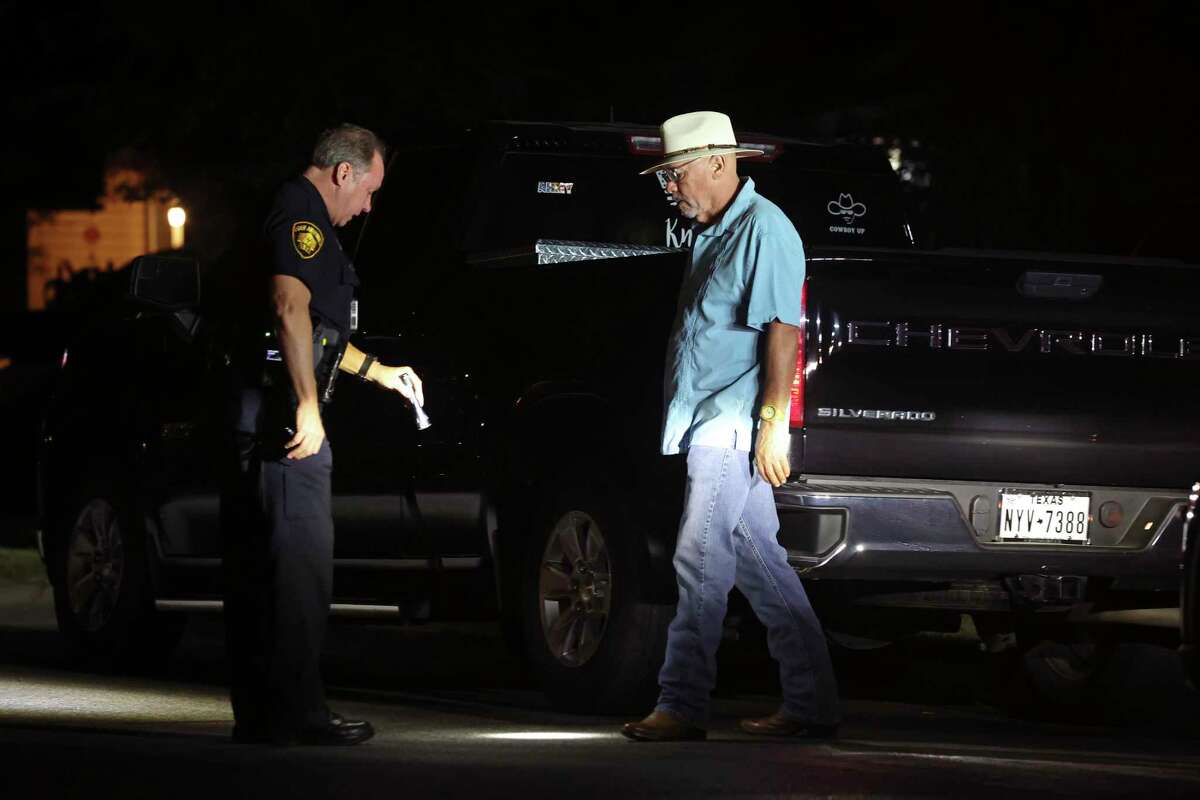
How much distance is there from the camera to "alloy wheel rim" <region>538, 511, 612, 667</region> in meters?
9.03

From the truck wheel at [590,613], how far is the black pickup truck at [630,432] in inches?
0.4

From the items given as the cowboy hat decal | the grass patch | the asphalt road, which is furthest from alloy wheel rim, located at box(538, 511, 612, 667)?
the grass patch

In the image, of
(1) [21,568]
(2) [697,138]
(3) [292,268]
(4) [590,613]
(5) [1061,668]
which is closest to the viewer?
(3) [292,268]

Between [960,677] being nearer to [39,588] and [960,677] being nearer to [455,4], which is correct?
[39,588]

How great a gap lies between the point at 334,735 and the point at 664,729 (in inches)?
38.3

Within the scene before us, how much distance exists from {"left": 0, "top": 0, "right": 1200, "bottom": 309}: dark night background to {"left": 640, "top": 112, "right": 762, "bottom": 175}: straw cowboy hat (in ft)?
36.3

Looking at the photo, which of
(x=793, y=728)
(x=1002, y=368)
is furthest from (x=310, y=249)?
(x=1002, y=368)

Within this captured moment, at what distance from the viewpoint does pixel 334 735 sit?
8055 millimetres

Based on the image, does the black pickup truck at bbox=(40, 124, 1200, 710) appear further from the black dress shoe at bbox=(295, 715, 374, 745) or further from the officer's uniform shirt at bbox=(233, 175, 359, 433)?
the black dress shoe at bbox=(295, 715, 374, 745)

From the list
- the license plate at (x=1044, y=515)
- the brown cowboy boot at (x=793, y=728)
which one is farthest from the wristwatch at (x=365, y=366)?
the license plate at (x=1044, y=515)

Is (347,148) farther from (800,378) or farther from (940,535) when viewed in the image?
(940,535)

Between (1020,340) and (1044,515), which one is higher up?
(1020,340)

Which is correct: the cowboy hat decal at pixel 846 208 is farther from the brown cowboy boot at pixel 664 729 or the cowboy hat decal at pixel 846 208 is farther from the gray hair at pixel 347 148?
the brown cowboy boot at pixel 664 729

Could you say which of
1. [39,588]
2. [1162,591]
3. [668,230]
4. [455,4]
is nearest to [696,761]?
[1162,591]
